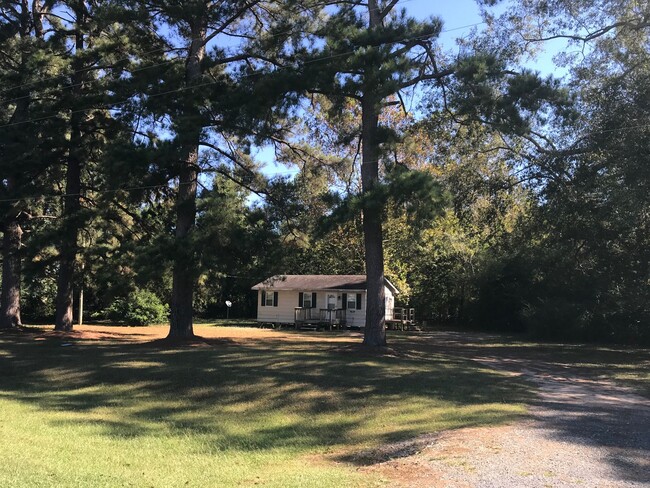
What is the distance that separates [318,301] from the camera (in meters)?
35.1

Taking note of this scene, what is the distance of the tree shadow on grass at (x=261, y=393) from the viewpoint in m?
8.55

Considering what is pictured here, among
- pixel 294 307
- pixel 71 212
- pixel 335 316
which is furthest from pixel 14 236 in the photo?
pixel 335 316

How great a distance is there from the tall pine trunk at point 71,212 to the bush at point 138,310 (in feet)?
36.5

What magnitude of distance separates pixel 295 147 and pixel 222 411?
12.5 meters

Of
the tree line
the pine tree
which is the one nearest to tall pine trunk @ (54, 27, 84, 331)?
the tree line

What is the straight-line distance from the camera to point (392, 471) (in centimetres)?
591

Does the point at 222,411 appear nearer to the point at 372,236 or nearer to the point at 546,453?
the point at 546,453

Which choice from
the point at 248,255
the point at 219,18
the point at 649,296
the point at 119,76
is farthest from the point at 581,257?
the point at 119,76

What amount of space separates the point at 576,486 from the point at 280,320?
3162cm

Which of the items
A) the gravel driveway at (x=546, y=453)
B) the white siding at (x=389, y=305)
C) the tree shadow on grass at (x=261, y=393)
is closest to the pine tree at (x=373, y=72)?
the tree shadow on grass at (x=261, y=393)

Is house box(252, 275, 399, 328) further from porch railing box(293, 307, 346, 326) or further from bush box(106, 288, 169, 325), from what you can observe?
bush box(106, 288, 169, 325)

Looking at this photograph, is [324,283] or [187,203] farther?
[324,283]

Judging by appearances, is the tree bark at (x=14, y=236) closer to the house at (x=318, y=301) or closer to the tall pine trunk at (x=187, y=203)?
the tall pine trunk at (x=187, y=203)

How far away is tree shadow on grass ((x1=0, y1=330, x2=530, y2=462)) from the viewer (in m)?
8.55
